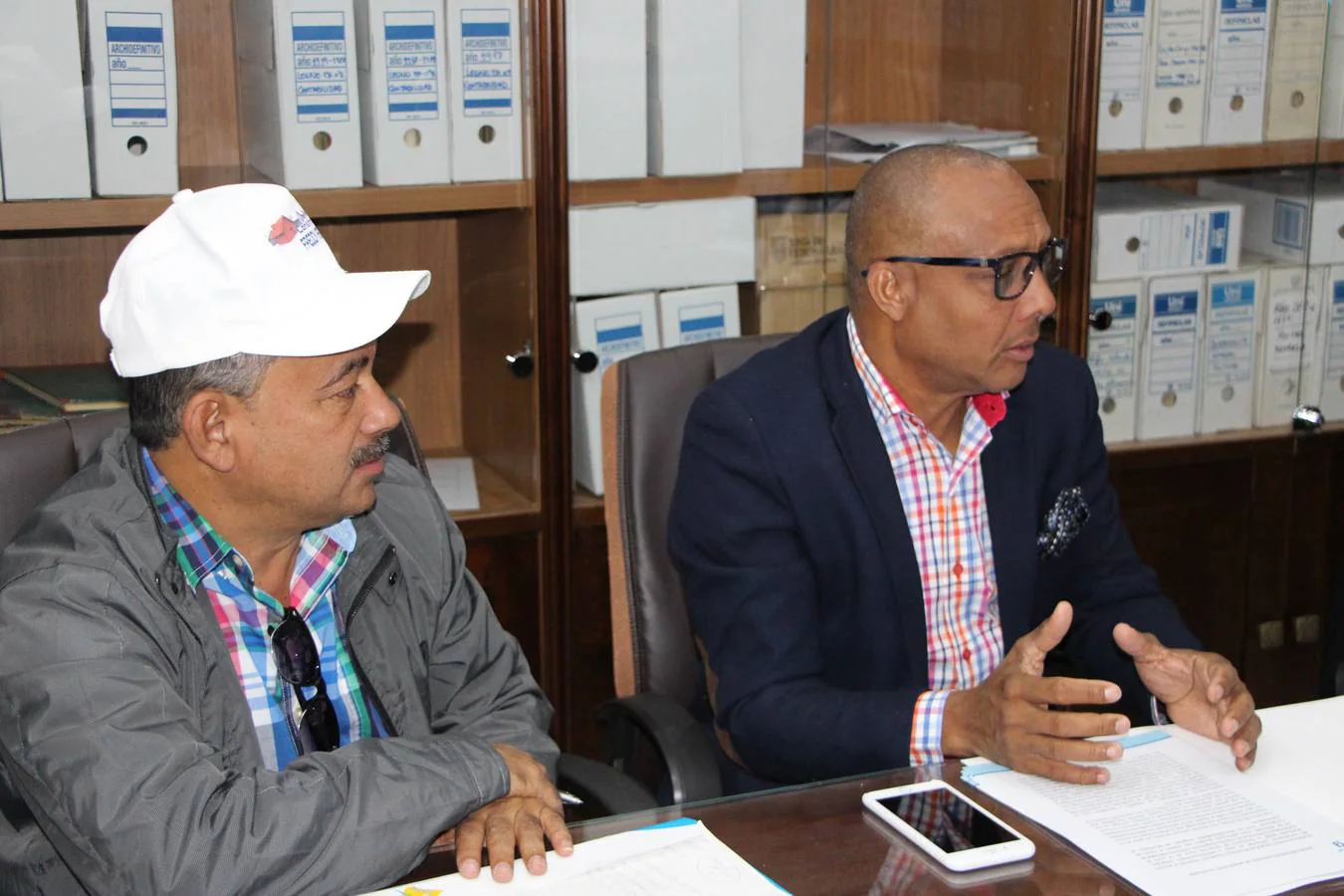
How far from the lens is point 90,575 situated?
138 cm

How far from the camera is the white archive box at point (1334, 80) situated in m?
3.13

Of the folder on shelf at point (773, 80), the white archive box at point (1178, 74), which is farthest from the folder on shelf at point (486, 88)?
the white archive box at point (1178, 74)

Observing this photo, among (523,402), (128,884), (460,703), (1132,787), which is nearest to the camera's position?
(128,884)

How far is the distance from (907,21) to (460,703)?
6.02ft

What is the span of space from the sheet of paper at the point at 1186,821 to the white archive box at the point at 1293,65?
1918 millimetres

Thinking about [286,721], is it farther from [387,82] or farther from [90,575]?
[387,82]

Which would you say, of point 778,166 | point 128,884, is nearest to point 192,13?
point 778,166

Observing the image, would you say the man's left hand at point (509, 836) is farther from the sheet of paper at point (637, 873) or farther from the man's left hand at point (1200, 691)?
the man's left hand at point (1200, 691)

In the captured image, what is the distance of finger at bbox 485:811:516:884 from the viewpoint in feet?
4.27

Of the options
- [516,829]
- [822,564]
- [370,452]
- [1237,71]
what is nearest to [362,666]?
[370,452]

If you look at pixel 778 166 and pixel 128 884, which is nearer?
pixel 128 884

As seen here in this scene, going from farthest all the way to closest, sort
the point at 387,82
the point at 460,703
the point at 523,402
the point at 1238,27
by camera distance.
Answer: the point at 1238,27 → the point at 523,402 → the point at 387,82 → the point at 460,703

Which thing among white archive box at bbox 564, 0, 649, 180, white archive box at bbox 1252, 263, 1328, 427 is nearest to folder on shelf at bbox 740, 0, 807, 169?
white archive box at bbox 564, 0, 649, 180

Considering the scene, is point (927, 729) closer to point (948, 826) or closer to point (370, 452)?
point (948, 826)
